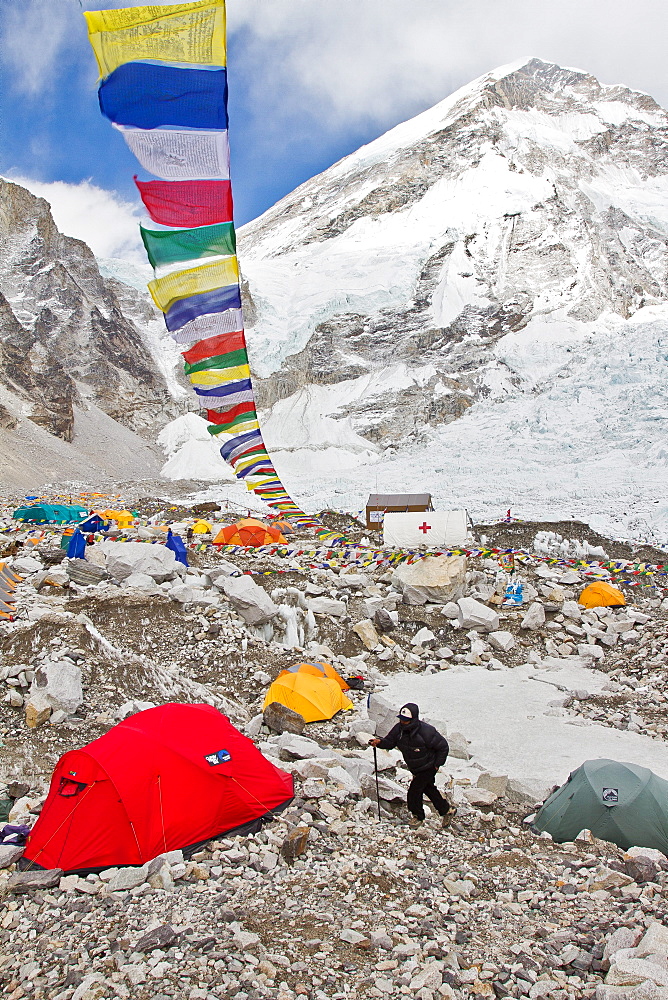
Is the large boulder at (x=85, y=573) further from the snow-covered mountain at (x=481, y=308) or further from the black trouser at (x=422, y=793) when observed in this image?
the snow-covered mountain at (x=481, y=308)

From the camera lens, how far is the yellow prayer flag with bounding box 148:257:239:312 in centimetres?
650

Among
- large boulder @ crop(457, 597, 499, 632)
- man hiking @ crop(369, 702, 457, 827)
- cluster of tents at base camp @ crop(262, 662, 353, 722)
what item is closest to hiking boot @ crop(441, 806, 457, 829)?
man hiking @ crop(369, 702, 457, 827)

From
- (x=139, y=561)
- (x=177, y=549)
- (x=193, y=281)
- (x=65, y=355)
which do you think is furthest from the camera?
(x=65, y=355)

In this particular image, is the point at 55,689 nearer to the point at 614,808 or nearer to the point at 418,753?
the point at 418,753

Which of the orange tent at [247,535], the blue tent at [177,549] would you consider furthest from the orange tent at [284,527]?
the blue tent at [177,549]

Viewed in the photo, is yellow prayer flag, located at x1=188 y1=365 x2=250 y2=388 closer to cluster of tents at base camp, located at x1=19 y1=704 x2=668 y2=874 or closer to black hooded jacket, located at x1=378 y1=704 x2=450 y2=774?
cluster of tents at base camp, located at x1=19 y1=704 x2=668 y2=874

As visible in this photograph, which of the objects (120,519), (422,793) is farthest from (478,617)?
(120,519)

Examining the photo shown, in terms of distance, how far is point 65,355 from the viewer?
197ft

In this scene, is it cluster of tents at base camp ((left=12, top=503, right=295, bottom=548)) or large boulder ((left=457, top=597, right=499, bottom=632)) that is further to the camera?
cluster of tents at base camp ((left=12, top=503, right=295, bottom=548))

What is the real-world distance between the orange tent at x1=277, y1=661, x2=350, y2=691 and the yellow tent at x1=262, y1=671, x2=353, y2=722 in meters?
0.17

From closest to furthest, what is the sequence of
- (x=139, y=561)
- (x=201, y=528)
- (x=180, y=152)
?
(x=180, y=152) → (x=139, y=561) → (x=201, y=528)

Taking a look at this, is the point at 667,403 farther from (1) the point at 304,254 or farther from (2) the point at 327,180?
(2) the point at 327,180

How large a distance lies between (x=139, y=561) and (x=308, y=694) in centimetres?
423

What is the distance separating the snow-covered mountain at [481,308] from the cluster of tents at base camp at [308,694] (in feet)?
51.1
